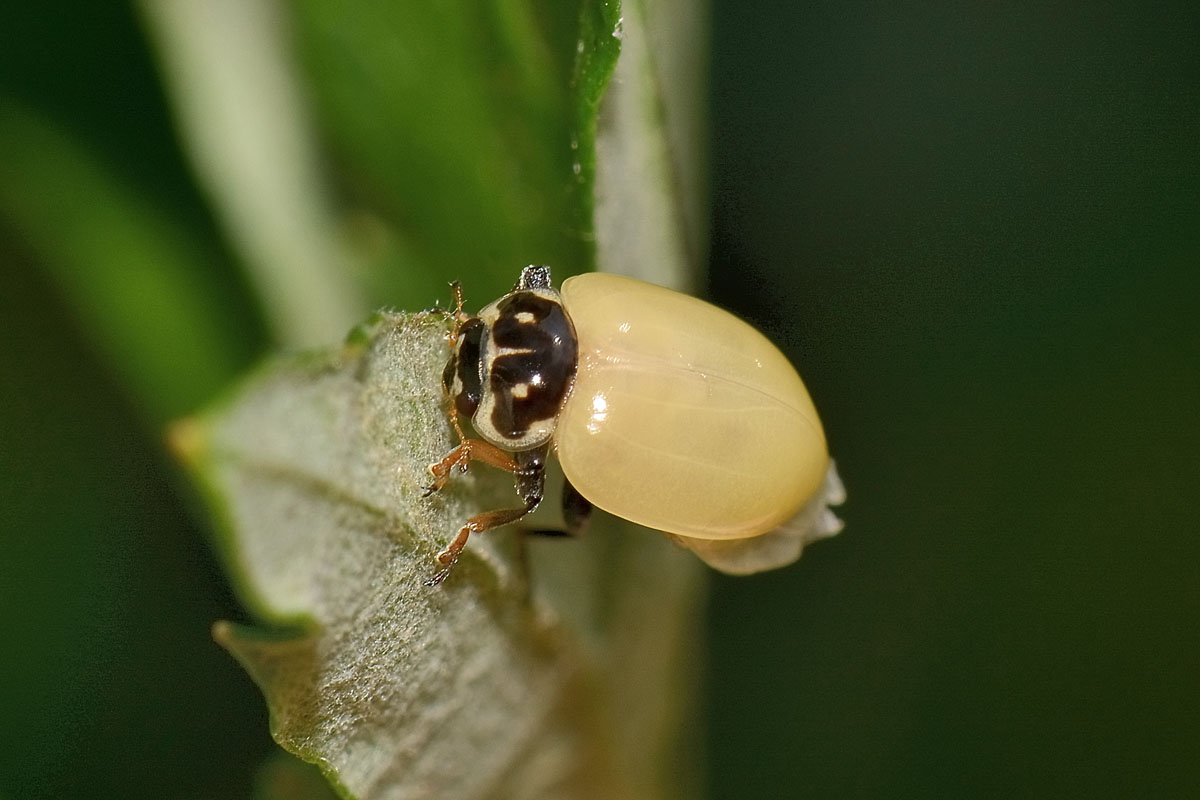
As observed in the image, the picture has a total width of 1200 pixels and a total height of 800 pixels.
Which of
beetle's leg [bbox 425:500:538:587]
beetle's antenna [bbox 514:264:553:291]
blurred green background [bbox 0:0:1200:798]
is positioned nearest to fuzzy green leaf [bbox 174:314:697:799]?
beetle's leg [bbox 425:500:538:587]

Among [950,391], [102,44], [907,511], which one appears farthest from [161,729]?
[950,391]

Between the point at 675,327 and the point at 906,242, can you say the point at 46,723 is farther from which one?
the point at 906,242

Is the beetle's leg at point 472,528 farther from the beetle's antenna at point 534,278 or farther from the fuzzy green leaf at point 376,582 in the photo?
the beetle's antenna at point 534,278

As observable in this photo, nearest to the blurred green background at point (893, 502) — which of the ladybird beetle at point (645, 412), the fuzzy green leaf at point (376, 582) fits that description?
the ladybird beetle at point (645, 412)

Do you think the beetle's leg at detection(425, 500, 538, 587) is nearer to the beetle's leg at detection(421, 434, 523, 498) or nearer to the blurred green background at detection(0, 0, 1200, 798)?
the beetle's leg at detection(421, 434, 523, 498)

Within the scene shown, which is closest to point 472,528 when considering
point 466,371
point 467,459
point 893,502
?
point 467,459

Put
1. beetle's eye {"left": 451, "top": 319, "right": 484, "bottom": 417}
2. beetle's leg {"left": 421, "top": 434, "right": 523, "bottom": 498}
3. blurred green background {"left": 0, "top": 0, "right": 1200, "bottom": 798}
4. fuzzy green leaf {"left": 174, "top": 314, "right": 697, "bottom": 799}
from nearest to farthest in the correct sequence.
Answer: fuzzy green leaf {"left": 174, "top": 314, "right": 697, "bottom": 799} → beetle's leg {"left": 421, "top": 434, "right": 523, "bottom": 498} → beetle's eye {"left": 451, "top": 319, "right": 484, "bottom": 417} → blurred green background {"left": 0, "top": 0, "right": 1200, "bottom": 798}

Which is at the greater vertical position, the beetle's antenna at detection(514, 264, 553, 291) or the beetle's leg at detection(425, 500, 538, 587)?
the beetle's antenna at detection(514, 264, 553, 291)
